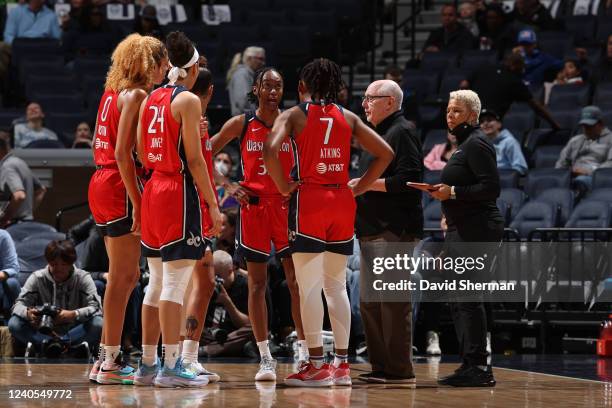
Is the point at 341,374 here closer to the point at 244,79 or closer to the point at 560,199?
the point at 560,199

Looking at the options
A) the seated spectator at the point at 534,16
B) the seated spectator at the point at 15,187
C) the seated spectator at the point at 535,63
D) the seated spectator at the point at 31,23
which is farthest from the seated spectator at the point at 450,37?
the seated spectator at the point at 15,187

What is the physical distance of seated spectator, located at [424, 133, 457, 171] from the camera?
479 inches

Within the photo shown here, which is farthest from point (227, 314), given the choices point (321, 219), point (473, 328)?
point (321, 219)

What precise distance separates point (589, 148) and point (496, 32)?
3.86 meters

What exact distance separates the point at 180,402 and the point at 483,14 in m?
11.2

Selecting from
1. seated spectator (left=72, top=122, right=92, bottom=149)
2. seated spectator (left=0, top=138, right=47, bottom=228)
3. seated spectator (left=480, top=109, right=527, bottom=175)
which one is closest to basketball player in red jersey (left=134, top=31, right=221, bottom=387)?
seated spectator (left=0, top=138, right=47, bottom=228)

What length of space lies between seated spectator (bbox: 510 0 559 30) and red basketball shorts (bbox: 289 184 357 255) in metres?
9.33

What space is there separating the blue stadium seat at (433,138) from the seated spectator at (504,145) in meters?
0.73

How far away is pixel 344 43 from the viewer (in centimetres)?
1582

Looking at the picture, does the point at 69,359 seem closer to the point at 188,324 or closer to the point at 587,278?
the point at 188,324

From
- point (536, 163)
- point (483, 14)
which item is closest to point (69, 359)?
point (536, 163)

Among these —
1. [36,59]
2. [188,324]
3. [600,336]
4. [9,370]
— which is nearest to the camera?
[188,324]

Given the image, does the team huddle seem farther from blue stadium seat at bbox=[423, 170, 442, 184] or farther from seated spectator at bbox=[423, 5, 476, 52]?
seated spectator at bbox=[423, 5, 476, 52]

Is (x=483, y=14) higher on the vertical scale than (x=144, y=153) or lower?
higher
